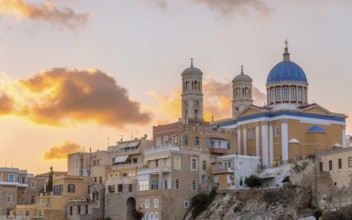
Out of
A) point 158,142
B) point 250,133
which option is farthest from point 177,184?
point 250,133

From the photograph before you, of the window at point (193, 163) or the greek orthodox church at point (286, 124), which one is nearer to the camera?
the window at point (193, 163)

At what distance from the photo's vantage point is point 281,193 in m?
89.6

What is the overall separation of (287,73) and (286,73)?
131 mm

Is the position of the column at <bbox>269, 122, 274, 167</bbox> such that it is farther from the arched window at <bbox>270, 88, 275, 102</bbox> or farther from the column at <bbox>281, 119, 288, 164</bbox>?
the arched window at <bbox>270, 88, 275, 102</bbox>

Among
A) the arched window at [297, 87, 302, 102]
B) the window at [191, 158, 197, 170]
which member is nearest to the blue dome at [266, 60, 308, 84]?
the arched window at [297, 87, 302, 102]

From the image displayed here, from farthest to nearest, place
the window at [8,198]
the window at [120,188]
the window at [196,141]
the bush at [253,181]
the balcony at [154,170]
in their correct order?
the window at [8,198]
the window at [120,188]
the window at [196,141]
the balcony at [154,170]
the bush at [253,181]

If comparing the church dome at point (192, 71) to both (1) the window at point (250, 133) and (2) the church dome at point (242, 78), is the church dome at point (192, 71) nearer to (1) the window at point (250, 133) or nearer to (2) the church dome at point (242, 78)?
(2) the church dome at point (242, 78)

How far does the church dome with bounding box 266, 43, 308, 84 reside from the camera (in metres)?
108

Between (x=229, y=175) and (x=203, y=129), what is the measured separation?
27.1ft

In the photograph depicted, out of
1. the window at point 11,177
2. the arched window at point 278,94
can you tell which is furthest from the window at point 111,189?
the arched window at point 278,94

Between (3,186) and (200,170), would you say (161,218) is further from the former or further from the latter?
(3,186)

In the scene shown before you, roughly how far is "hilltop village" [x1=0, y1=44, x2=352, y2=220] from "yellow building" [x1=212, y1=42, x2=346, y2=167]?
0.13m

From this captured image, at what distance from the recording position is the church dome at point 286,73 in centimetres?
10794

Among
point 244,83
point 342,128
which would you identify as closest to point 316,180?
point 342,128
